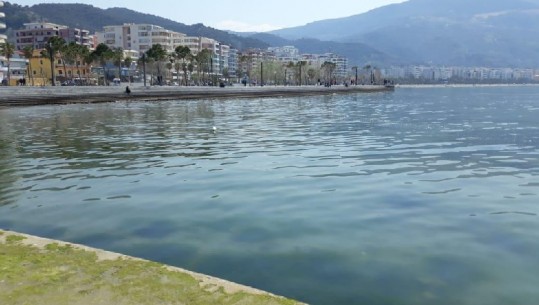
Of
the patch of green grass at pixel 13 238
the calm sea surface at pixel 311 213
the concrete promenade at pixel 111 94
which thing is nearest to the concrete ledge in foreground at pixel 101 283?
the patch of green grass at pixel 13 238

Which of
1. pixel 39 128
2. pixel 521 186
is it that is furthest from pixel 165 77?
pixel 521 186

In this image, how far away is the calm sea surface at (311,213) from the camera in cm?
801

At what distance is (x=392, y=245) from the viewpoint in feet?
31.3

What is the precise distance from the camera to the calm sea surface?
8.01m

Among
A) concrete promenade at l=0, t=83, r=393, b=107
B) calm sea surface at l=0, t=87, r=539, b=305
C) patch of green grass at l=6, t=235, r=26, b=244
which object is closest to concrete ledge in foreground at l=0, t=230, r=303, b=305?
patch of green grass at l=6, t=235, r=26, b=244

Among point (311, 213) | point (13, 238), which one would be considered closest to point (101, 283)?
point (13, 238)

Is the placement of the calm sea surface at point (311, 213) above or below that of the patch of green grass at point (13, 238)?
below

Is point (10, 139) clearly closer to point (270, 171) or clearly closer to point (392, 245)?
point (270, 171)

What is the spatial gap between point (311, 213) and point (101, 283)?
20.9 feet

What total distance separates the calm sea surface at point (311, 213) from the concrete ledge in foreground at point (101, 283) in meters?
1.42

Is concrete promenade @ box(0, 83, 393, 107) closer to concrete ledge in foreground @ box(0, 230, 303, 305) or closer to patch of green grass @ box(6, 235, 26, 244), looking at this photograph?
patch of green grass @ box(6, 235, 26, 244)

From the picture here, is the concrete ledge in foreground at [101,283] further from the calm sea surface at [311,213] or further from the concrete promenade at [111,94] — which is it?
the concrete promenade at [111,94]

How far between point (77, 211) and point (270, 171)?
7212 mm

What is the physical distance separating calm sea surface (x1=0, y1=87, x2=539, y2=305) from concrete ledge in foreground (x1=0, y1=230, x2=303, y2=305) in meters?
1.42
